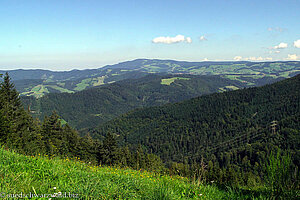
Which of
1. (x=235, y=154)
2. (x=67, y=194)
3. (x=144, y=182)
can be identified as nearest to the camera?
(x=67, y=194)

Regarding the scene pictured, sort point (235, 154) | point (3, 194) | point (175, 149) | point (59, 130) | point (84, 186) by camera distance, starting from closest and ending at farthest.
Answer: point (3, 194)
point (84, 186)
point (59, 130)
point (235, 154)
point (175, 149)

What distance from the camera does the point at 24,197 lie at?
3.94m

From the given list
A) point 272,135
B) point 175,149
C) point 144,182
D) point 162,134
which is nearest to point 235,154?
point 272,135

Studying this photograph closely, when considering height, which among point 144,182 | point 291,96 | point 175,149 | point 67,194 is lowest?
point 175,149

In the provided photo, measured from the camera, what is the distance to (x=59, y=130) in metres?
47.4

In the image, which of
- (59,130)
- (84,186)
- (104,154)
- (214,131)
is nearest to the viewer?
(84,186)

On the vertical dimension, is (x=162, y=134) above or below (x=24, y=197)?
below

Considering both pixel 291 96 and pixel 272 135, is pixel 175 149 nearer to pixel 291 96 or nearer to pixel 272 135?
pixel 272 135

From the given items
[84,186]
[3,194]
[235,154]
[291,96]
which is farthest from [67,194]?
[291,96]

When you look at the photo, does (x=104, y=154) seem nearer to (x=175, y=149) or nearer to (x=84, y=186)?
(x=84, y=186)

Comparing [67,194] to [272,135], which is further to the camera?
[272,135]

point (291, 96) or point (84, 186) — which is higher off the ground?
point (84, 186)

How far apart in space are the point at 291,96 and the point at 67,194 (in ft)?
782

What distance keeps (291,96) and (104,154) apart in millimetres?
216024
